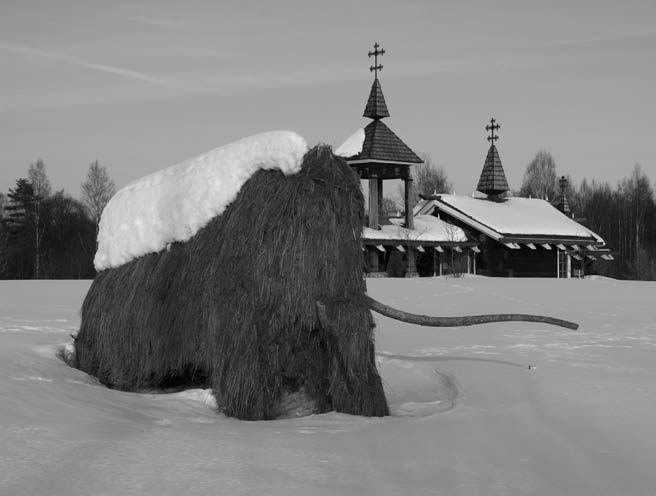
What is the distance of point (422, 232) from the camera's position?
3206 cm

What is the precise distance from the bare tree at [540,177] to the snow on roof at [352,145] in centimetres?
4584

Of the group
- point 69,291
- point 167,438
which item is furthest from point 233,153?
point 69,291

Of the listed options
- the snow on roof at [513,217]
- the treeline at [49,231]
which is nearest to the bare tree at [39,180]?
the treeline at [49,231]

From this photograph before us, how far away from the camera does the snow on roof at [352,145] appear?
28.5 m

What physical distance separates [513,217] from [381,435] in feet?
108

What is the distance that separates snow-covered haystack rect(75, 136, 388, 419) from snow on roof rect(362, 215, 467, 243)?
76.9 ft

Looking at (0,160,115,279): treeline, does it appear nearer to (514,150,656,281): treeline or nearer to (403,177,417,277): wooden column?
(403,177,417,277): wooden column

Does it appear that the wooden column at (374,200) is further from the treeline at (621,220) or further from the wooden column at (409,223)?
the treeline at (621,220)

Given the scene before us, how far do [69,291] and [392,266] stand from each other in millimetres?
16269

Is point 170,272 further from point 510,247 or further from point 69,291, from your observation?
point 510,247

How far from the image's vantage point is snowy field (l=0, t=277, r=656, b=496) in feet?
12.4

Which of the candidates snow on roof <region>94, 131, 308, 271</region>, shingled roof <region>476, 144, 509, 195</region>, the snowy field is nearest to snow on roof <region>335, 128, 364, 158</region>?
shingled roof <region>476, 144, 509, 195</region>

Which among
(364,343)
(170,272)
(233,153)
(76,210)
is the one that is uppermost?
(76,210)

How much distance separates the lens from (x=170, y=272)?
6395 millimetres
